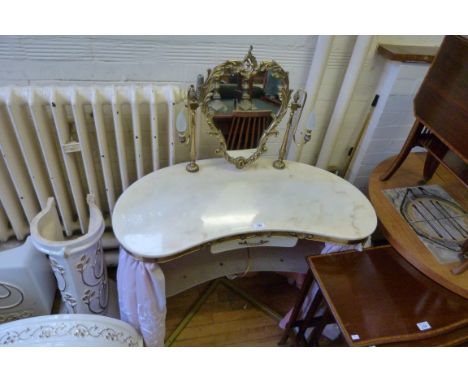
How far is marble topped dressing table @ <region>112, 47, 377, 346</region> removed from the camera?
910 millimetres

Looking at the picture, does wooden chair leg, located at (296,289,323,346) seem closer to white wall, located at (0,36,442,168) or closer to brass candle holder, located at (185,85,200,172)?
brass candle holder, located at (185,85,200,172)

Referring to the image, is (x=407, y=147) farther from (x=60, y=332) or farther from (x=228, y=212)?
(x=60, y=332)

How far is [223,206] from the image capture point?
1002 millimetres

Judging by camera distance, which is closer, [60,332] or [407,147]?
[60,332]

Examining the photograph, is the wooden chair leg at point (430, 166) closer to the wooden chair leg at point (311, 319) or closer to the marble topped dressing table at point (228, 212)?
the marble topped dressing table at point (228, 212)

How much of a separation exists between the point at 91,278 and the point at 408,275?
1115 millimetres

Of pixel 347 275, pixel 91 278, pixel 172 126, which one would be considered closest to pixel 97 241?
pixel 91 278

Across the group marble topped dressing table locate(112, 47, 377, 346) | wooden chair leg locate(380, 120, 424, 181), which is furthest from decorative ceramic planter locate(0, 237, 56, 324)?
wooden chair leg locate(380, 120, 424, 181)

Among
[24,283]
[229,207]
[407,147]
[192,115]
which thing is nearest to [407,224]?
[407,147]

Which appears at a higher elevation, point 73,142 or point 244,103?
point 244,103

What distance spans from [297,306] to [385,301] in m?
0.35

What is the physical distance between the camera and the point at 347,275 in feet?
3.25

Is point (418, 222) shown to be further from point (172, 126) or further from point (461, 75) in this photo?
point (172, 126)

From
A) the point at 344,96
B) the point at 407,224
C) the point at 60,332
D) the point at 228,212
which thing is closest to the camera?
the point at 60,332
